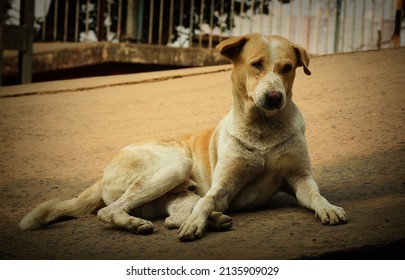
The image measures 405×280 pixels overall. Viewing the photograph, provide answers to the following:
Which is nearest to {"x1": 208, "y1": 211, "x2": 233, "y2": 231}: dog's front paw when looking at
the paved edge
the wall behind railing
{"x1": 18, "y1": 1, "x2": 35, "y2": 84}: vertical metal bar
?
the paved edge

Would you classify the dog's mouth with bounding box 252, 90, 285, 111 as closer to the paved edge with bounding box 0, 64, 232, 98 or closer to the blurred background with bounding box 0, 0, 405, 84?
the paved edge with bounding box 0, 64, 232, 98

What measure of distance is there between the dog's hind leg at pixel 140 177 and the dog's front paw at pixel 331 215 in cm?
93

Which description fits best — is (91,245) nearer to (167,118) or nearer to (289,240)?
(289,240)

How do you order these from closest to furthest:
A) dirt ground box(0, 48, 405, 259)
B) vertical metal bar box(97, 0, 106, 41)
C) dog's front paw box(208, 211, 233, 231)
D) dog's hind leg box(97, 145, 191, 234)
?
dirt ground box(0, 48, 405, 259) < dog's front paw box(208, 211, 233, 231) < dog's hind leg box(97, 145, 191, 234) < vertical metal bar box(97, 0, 106, 41)

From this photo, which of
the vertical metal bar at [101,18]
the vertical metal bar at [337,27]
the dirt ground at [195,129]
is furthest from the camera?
the vertical metal bar at [101,18]

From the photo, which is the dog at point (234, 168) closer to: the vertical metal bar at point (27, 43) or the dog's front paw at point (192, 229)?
the dog's front paw at point (192, 229)

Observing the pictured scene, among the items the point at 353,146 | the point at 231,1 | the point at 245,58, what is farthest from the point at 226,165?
the point at 231,1

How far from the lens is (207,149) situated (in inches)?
155

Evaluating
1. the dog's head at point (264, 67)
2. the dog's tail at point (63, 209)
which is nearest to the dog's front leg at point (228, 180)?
the dog's head at point (264, 67)

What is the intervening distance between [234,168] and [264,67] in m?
0.60

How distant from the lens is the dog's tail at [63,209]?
12.0 ft

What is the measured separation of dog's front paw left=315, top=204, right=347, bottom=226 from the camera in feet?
10.2

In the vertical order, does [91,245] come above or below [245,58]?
below

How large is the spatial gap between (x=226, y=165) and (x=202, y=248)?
2.38ft
